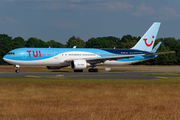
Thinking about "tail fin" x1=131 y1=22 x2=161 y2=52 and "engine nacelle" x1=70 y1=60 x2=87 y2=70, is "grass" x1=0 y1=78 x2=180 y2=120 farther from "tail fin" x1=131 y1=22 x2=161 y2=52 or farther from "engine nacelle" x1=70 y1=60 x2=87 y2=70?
"tail fin" x1=131 y1=22 x2=161 y2=52

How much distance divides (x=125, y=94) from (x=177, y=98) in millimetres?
3113

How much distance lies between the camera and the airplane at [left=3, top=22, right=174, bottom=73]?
4394 centimetres

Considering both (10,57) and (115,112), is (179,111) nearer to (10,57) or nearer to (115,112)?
(115,112)

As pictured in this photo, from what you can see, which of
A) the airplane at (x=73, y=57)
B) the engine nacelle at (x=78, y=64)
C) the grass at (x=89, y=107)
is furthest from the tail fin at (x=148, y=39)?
the grass at (x=89, y=107)

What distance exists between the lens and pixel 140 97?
16.2 m

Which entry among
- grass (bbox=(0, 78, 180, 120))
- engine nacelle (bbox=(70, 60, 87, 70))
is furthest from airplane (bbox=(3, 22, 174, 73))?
grass (bbox=(0, 78, 180, 120))

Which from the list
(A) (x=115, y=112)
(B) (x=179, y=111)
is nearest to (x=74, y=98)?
(A) (x=115, y=112)

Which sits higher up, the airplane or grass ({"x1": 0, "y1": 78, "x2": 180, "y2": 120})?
the airplane

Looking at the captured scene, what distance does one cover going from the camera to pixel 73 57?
47188mm

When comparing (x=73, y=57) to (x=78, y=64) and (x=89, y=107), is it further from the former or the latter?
(x=89, y=107)

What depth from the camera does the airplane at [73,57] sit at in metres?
43.9

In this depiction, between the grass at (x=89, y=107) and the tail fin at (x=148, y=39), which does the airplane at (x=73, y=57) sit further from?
the grass at (x=89, y=107)

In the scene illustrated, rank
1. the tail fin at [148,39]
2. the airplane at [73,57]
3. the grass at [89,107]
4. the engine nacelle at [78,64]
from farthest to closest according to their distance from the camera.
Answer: the tail fin at [148,39], the engine nacelle at [78,64], the airplane at [73,57], the grass at [89,107]

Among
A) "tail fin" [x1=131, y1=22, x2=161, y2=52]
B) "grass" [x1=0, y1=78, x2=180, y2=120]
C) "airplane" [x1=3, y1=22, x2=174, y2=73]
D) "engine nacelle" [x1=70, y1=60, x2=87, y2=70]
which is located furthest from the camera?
"tail fin" [x1=131, y1=22, x2=161, y2=52]
